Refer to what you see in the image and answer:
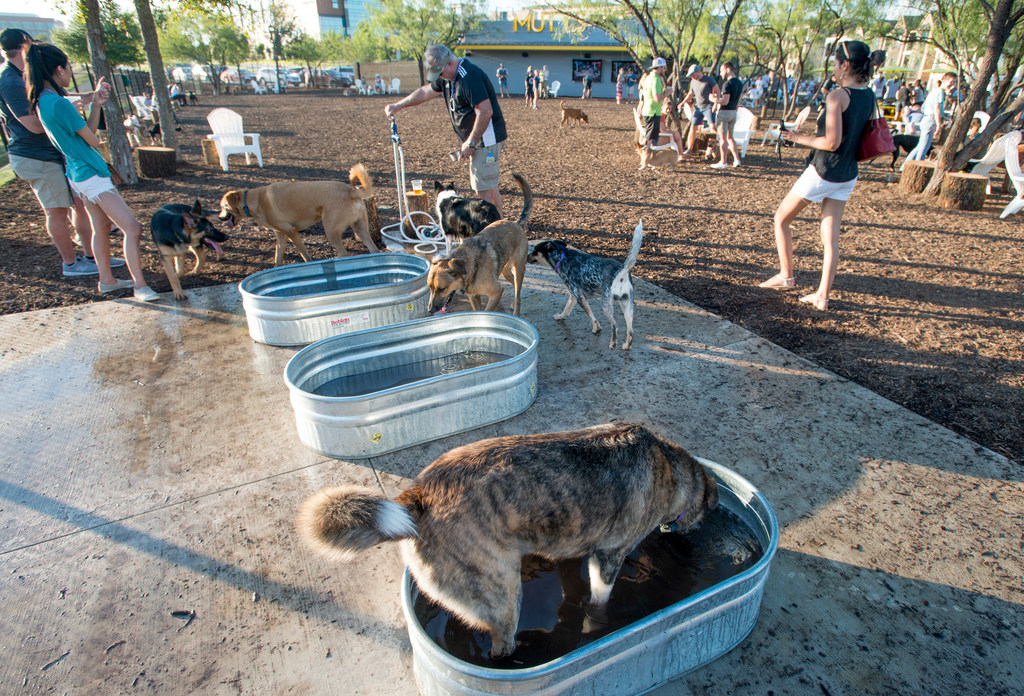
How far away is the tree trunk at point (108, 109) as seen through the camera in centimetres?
959

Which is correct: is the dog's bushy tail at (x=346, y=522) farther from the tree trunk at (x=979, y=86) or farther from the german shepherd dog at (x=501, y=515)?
the tree trunk at (x=979, y=86)

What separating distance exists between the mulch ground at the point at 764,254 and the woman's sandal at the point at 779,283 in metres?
0.12

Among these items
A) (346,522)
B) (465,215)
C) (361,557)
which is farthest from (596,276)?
(346,522)

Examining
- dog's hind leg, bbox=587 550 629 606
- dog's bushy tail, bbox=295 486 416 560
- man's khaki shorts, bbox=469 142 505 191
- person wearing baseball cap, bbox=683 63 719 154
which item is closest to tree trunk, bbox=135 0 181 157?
man's khaki shorts, bbox=469 142 505 191

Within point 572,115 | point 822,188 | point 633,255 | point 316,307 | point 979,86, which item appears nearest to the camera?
point 633,255

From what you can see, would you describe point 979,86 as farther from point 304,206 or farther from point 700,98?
point 304,206

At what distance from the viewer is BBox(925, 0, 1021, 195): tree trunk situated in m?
8.72

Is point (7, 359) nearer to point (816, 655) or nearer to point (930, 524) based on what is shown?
point (816, 655)

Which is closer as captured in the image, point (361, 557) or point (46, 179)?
point (361, 557)

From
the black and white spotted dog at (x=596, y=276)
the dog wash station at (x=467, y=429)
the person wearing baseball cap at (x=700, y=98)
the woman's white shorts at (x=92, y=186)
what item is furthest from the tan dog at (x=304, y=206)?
the person wearing baseball cap at (x=700, y=98)

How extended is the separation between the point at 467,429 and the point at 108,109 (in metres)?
11.3

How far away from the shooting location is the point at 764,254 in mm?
7406

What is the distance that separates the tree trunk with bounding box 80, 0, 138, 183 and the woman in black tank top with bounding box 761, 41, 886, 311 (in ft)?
35.9

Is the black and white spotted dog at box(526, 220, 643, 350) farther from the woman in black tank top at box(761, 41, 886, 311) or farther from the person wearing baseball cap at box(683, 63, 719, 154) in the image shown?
the person wearing baseball cap at box(683, 63, 719, 154)
